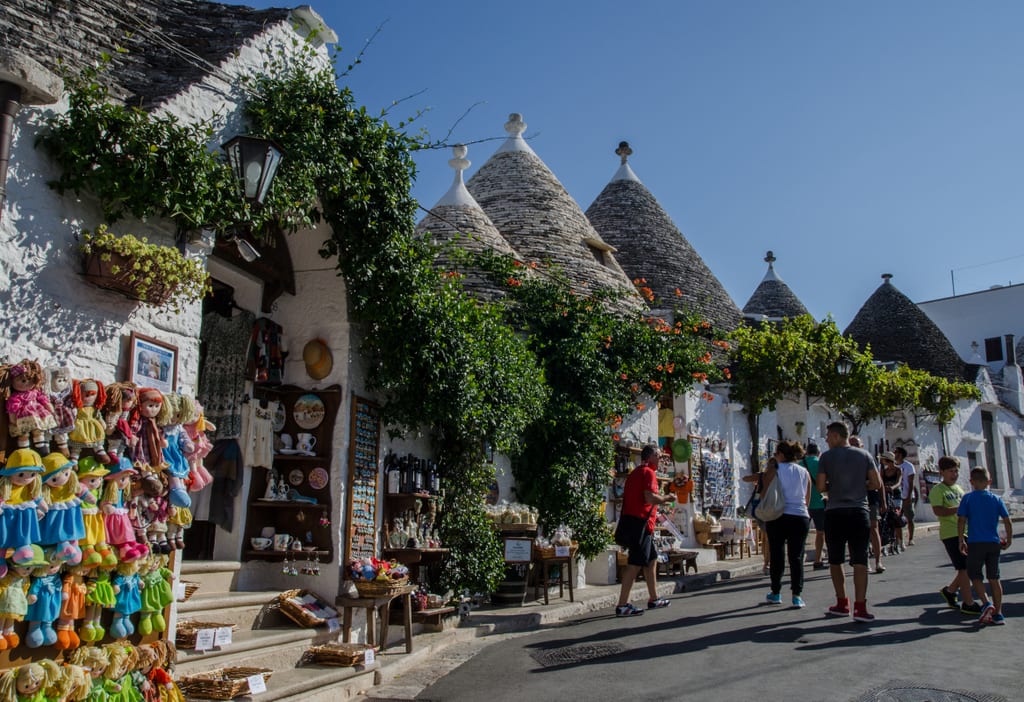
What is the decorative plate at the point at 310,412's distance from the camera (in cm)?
808

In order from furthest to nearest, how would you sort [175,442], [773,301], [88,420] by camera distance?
[773,301] → [175,442] → [88,420]

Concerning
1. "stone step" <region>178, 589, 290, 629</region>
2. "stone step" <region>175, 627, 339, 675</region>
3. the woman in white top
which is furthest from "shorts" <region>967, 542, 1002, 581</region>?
"stone step" <region>178, 589, 290, 629</region>

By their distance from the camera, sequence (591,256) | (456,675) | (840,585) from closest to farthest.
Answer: (456,675)
(840,585)
(591,256)

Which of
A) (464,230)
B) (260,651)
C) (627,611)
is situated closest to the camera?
(260,651)

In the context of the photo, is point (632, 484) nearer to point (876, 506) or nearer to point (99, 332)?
point (876, 506)

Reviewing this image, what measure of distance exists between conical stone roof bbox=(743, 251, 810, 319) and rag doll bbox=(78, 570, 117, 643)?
22954mm

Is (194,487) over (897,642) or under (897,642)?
over

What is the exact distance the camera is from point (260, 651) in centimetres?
621

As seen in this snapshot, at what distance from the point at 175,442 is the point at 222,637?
1443mm

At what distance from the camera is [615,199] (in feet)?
72.7

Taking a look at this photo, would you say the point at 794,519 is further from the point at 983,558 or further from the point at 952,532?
the point at 983,558

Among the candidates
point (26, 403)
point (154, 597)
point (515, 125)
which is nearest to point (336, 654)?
point (154, 597)

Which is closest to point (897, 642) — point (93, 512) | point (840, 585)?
point (840, 585)

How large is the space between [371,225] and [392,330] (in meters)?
1.00
